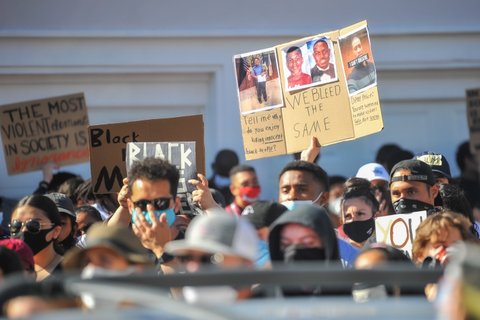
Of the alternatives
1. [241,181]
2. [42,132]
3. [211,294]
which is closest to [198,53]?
[42,132]

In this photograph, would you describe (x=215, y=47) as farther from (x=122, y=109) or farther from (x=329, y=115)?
(x=329, y=115)

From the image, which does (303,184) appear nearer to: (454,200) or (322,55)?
(454,200)

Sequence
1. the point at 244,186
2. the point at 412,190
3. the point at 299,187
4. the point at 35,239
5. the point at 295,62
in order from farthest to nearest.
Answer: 1. the point at 244,186
2. the point at 295,62
3. the point at 412,190
4. the point at 299,187
5. the point at 35,239

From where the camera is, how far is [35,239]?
654 cm

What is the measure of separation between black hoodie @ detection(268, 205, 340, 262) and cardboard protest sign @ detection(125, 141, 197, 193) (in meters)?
2.11

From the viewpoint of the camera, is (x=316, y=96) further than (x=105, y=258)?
Yes

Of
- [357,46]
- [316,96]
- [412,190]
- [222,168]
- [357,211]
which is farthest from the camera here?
[222,168]

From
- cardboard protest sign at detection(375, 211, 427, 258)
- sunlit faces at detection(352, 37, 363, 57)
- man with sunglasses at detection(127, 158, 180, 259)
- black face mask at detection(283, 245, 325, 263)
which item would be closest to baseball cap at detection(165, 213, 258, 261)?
black face mask at detection(283, 245, 325, 263)

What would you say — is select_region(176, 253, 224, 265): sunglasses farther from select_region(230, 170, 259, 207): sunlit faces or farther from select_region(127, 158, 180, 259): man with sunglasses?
select_region(230, 170, 259, 207): sunlit faces

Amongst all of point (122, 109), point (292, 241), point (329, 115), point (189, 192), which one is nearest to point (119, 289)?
point (292, 241)

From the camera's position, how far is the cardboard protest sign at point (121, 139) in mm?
7492

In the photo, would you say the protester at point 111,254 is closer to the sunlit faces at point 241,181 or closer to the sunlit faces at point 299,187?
the sunlit faces at point 299,187

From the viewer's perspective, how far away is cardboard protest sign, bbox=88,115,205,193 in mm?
7492

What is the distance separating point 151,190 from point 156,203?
75 mm
